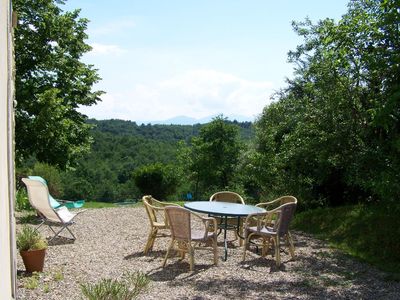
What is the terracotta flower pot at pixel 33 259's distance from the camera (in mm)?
5105

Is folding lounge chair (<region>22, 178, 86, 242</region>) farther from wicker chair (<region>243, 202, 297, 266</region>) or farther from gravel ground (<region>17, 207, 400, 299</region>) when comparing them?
wicker chair (<region>243, 202, 297, 266</region>)

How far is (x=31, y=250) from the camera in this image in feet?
16.8

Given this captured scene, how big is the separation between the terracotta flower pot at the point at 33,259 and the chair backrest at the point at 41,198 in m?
1.79

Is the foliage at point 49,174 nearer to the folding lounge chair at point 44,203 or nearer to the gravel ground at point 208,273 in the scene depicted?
the gravel ground at point 208,273

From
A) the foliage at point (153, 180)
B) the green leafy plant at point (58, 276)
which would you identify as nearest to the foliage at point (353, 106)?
the green leafy plant at point (58, 276)

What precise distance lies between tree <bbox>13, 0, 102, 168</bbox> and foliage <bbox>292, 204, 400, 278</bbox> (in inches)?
262

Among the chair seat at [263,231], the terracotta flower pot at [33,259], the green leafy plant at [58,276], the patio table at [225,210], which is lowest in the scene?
the green leafy plant at [58,276]

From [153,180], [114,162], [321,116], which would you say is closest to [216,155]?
[153,180]

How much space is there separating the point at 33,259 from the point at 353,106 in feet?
18.0

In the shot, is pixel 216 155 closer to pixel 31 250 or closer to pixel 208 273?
pixel 208 273

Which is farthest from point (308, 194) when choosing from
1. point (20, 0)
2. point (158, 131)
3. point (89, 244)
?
point (158, 131)

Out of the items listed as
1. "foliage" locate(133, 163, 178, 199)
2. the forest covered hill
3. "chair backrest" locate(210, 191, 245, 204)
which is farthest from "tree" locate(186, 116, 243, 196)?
"chair backrest" locate(210, 191, 245, 204)

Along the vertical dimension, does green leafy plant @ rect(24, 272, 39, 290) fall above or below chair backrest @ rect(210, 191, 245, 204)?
below

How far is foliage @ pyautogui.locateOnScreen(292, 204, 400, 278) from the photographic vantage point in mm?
7113
